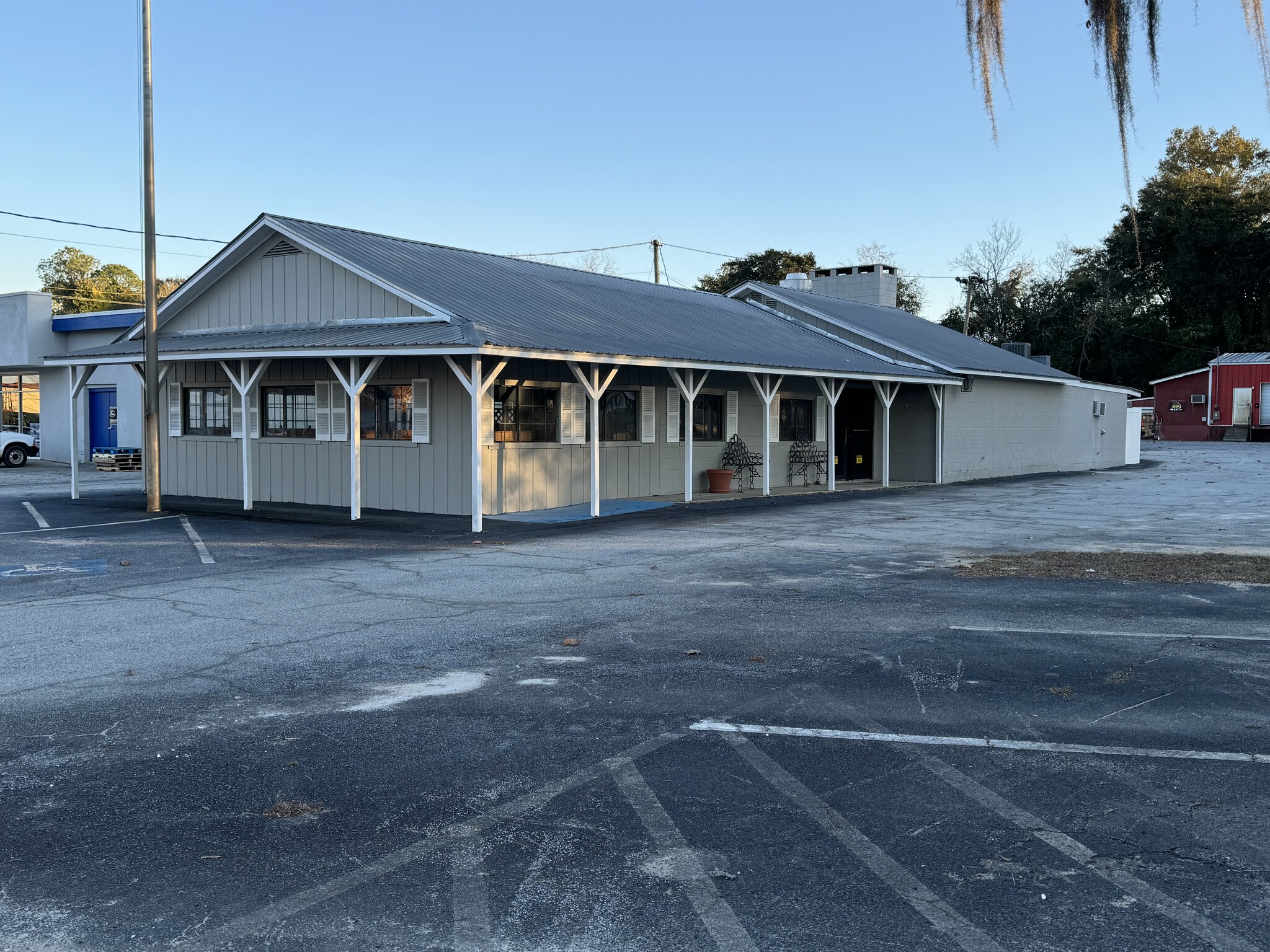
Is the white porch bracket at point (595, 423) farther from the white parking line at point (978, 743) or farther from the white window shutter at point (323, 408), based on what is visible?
the white parking line at point (978, 743)

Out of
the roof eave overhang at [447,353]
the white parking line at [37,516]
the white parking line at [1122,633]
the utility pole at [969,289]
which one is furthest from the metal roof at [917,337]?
the utility pole at [969,289]

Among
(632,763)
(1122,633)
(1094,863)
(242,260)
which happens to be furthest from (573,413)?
(1094,863)

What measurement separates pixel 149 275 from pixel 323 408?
3.44 meters

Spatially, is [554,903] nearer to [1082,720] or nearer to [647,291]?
[1082,720]

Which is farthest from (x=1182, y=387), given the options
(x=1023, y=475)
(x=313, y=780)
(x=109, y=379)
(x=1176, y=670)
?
(x=313, y=780)

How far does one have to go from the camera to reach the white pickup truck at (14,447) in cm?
3191

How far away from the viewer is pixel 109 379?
33.4 m

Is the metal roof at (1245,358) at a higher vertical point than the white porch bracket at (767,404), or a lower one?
higher

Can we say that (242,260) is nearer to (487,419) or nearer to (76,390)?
(76,390)

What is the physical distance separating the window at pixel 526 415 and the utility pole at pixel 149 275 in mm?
5589

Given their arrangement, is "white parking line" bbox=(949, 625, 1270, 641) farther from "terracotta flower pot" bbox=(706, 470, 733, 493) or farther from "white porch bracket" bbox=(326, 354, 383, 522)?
"terracotta flower pot" bbox=(706, 470, 733, 493)

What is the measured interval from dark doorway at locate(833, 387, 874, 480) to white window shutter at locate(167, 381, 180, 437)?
1516 cm

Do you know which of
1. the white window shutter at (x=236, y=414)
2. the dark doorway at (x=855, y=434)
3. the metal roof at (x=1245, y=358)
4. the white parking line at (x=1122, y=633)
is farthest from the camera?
the metal roof at (x=1245, y=358)

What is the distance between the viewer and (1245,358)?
5412 cm
